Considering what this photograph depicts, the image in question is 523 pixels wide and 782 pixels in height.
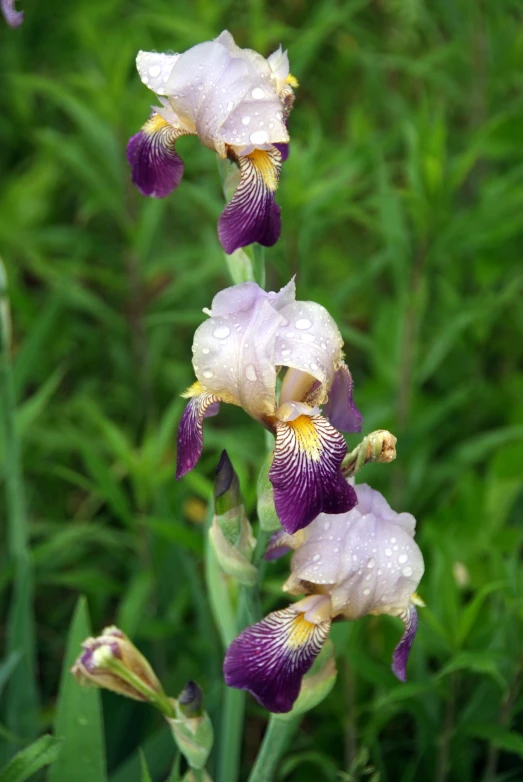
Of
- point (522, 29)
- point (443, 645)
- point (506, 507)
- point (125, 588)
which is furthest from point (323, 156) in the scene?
point (443, 645)

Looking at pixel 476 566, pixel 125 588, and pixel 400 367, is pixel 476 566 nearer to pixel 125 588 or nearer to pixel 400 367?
pixel 400 367

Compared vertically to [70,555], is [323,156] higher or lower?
higher

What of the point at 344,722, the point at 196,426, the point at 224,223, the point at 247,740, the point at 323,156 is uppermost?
the point at 224,223

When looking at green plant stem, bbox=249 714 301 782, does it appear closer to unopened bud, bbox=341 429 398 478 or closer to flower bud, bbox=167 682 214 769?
flower bud, bbox=167 682 214 769

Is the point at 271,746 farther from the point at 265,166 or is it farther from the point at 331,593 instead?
the point at 265,166

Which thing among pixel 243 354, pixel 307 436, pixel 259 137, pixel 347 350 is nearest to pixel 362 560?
pixel 307 436

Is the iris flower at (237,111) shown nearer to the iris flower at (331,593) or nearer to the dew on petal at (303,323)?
the dew on petal at (303,323)

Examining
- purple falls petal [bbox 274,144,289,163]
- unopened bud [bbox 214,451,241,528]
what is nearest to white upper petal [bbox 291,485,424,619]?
unopened bud [bbox 214,451,241,528]
